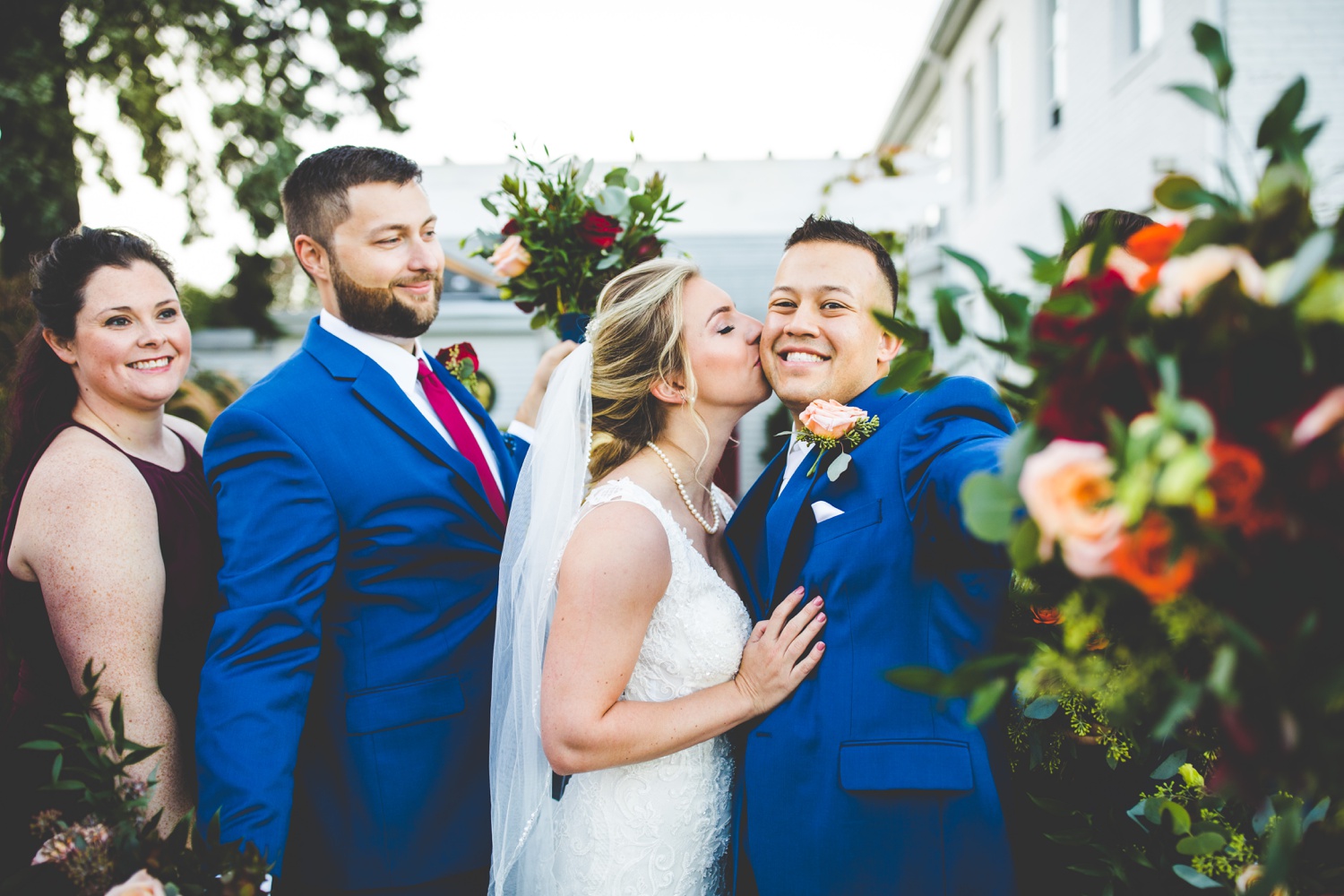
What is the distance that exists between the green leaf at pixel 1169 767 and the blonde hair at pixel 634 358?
1531mm

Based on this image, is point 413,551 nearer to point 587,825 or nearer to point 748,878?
point 587,825

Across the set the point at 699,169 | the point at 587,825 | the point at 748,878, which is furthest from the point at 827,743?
the point at 699,169

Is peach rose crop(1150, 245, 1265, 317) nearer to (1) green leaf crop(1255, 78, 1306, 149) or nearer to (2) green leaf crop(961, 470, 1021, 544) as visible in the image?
(1) green leaf crop(1255, 78, 1306, 149)

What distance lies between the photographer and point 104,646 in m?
2.20

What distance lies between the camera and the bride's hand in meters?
2.16

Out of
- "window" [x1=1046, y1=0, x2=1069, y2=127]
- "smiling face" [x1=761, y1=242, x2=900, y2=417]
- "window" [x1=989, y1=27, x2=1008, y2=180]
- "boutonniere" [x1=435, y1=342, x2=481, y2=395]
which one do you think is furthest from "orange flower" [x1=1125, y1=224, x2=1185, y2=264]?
"window" [x1=989, y1=27, x2=1008, y2=180]

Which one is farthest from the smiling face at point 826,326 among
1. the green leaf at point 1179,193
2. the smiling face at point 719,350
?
the green leaf at point 1179,193

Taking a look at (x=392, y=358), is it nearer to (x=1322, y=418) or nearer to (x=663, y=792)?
(x=663, y=792)

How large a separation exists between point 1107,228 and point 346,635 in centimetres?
213

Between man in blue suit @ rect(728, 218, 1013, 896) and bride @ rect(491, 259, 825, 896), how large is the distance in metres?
0.12

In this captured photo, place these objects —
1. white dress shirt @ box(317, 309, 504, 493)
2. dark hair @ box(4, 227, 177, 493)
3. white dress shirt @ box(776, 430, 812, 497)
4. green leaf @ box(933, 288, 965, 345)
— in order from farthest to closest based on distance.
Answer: white dress shirt @ box(317, 309, 504, 493) → dark hair @ box(4, 227, 177, 493) → white dress shirt @ box(776, 430, 812, 497) → green leaf @ box(933, 288, 965, 345)

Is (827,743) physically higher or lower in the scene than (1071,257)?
lower

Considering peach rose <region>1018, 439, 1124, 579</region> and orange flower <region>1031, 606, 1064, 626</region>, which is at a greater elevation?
peach rose <region>1018, 439, 1124, 579</region>

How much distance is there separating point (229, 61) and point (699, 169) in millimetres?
7204
